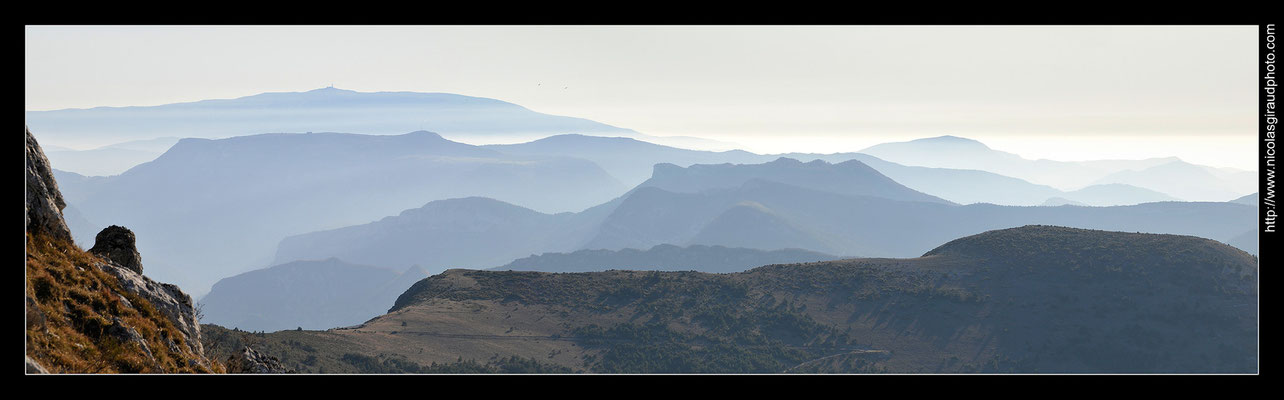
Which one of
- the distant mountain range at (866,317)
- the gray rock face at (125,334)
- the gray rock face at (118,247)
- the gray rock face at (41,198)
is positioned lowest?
the distant mountain range at (866,317)

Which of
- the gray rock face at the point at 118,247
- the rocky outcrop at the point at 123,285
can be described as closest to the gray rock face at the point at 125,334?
the rocky outcrop at the point at 123,285

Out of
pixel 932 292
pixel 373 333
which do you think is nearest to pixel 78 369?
pixel 373 333

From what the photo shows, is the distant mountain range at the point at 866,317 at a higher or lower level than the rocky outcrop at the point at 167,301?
lower

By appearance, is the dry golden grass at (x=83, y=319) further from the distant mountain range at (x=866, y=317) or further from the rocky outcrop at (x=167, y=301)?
the distant mountain range at (x=866, y=317)

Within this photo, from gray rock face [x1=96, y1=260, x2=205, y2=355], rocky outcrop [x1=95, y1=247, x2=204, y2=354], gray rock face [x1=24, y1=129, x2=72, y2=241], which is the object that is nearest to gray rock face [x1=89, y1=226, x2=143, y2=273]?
rocky outcrop [x1=95, y1=247, x2=204, y2=354]

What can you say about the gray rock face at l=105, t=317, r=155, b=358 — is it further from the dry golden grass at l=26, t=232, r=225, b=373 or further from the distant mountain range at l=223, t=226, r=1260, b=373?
the distant mountain range at l=223, t=226, r=1260, b=373

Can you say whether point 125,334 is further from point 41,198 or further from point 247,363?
point 247,363

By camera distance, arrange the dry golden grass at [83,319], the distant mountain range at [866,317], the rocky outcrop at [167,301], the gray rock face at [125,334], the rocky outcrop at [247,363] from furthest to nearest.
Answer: the distant mountain range at [866,317] < the rocky outcrop at [247,363] < the rocky outcrop at [167,301] < the gray rock face at [125,334] < the dry golden grass at [83,319]
